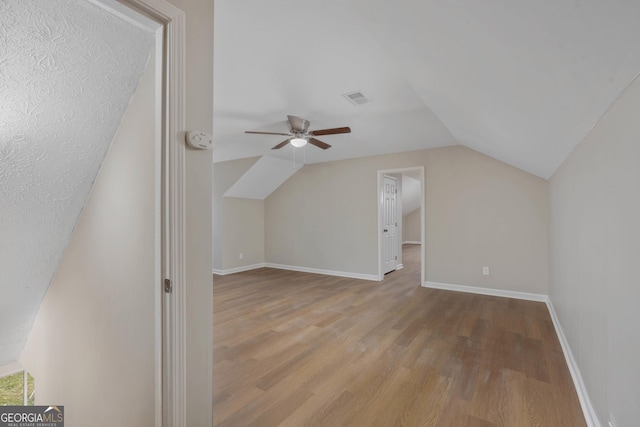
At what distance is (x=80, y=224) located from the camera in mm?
1932

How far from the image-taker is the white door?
5340 mm

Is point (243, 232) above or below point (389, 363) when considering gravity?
above

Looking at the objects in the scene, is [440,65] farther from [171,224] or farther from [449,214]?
[449,214]

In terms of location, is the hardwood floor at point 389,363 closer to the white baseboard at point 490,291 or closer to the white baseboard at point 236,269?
the white baseboard at point 490,291

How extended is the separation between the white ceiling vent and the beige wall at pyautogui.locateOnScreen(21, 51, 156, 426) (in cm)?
208

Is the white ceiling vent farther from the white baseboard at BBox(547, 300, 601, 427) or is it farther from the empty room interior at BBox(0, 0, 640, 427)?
the white baseboard at BBox(547, 300, 601, 427)

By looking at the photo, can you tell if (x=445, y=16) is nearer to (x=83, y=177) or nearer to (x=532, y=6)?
(x=532, y=6)

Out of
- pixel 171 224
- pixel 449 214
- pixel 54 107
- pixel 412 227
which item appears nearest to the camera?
pixel 171 224

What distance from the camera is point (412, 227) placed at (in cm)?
1130

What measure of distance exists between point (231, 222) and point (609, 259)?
18.5 feet

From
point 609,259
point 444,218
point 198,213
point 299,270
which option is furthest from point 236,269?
point 609,259

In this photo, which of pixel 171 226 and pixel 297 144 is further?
pixel 297 144

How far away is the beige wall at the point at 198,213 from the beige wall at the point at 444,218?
4064mm

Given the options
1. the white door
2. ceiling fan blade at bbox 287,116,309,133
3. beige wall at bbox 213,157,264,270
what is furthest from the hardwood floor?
ceiling fan blade at bbox 287,116,309,133
